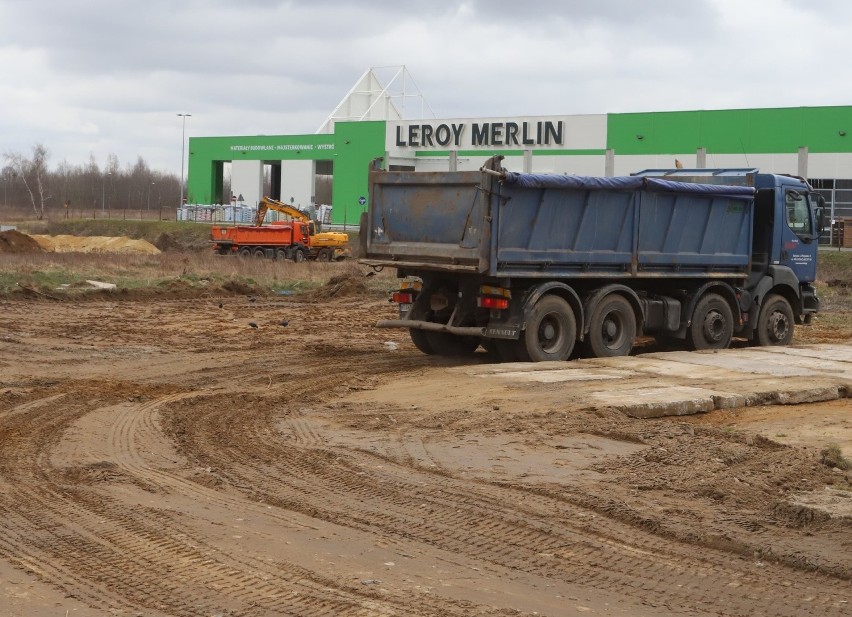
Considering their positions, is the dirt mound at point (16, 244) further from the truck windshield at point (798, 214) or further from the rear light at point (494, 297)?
the rear light at point (494, 297)

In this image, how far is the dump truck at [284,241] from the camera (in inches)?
2088

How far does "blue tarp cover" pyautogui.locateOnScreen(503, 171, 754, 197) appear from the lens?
615 inches

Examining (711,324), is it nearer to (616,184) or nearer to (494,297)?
(616,184)

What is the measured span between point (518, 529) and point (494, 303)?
847 centimetres

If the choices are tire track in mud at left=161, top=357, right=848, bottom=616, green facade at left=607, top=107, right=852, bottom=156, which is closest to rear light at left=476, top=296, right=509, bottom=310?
tire track in mud at left=161, top=357, right=848, bottom=616

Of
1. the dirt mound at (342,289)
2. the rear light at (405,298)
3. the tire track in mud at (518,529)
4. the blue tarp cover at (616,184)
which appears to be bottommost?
the tire track in mud at (518,529)

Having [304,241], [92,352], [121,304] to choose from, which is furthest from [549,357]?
[304,241]

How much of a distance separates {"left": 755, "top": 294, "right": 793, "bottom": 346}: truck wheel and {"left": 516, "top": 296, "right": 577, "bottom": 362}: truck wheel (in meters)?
4.87

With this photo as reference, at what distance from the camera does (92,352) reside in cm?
1756

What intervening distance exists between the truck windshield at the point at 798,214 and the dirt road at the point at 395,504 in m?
6.70

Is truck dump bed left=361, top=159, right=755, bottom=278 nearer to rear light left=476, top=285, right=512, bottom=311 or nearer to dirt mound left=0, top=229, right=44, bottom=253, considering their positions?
rear light left=476, top=285, right=512, bottom=311

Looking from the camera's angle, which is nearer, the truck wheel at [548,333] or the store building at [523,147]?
the truck wheel at [548,333]

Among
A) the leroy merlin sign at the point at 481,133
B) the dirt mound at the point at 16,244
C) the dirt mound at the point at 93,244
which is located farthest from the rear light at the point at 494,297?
the leroy merlin sign at the point at 481,133

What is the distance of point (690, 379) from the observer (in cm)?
1489
